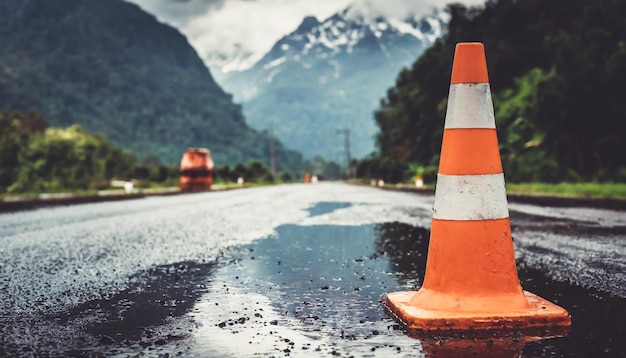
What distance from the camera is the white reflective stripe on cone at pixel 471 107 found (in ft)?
18.5

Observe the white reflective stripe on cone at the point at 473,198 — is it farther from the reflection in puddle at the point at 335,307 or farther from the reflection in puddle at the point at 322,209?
the reflection in puddle at the point at 322,209

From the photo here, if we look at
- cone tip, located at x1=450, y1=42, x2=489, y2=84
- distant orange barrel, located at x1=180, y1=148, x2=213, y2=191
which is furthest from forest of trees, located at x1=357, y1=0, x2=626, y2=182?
cone tip, located at x1=450, y1=42, x2=489, y2=84

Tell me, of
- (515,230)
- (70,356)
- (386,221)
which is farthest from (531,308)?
(386,221)

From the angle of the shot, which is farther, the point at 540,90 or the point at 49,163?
the point at 49,163

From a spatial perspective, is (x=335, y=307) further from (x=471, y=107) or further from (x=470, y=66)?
(x=470, y=66)

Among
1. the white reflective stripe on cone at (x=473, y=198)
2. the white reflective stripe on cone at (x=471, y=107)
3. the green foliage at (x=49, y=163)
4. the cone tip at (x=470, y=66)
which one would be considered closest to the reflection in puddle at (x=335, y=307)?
the white reflective stripe on cone at (x=473, y=198)

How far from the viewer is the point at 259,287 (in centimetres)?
699

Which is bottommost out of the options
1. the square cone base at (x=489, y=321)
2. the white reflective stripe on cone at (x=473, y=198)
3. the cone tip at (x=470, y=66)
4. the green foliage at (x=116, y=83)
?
the square cone base at (x=489, y=321)

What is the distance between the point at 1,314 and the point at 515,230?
9746 mm

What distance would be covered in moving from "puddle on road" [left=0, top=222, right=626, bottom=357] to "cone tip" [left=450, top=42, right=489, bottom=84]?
6.40 ft

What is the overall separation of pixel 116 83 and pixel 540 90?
108m

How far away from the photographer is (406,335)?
4.80 m

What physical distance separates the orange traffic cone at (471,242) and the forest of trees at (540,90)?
21.9 m

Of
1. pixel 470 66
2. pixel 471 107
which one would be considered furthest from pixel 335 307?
pixel 470 66
